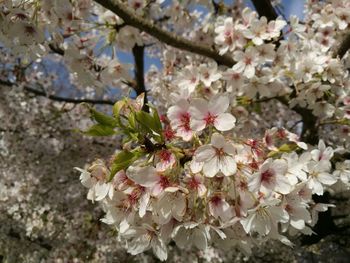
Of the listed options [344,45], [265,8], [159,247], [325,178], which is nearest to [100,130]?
[159,247]

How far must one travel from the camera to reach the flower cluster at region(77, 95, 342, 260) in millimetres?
1528

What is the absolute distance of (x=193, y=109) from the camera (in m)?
1.60

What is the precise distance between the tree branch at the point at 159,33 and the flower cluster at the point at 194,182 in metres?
1.42

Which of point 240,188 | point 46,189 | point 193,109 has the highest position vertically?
point 193,109

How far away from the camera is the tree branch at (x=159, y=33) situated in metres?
2.85

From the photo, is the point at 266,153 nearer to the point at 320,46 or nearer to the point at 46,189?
the point at 320,46

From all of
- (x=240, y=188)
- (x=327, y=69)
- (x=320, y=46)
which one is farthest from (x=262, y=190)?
(x=320, y=46)

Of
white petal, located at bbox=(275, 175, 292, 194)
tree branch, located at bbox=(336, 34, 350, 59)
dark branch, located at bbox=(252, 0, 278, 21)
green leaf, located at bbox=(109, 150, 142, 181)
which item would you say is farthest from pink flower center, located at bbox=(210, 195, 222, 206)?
dark branch, located at bbox=(252, 0, 278, 21)

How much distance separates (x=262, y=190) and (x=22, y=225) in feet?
22.3

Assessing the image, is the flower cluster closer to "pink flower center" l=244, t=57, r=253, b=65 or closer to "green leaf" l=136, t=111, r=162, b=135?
"green leaf" l=136, t=111, r=162, b=135

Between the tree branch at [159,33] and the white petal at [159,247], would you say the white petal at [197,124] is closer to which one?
the white petal at [159,247]

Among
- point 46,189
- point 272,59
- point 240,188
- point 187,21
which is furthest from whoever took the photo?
point 46,189

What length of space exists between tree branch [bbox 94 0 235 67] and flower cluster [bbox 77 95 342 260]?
142cm

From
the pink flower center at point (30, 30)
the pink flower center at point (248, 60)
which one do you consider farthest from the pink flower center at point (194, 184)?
the pink flower center at point (248, 60)
